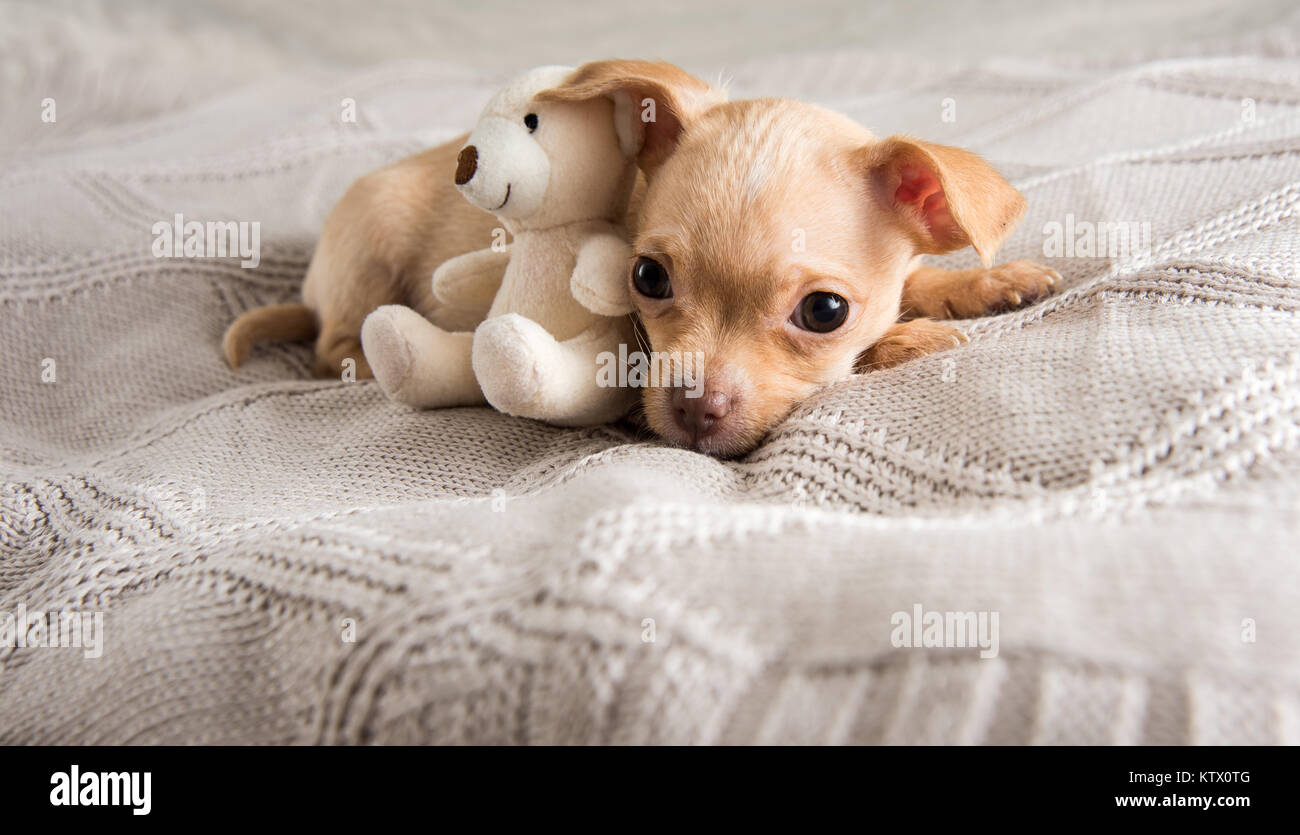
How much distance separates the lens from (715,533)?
0.84 m

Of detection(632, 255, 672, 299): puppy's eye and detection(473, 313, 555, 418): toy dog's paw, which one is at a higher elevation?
detection(632, 255, 672, 299): puppy's eye

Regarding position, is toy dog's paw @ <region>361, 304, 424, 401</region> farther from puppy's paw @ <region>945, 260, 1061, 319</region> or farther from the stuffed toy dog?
puppy's paw @ <region>945, 260, 1061, 319</region>

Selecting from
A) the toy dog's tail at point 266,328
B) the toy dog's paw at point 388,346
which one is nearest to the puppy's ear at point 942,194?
the toy dog's paw at point 388,346

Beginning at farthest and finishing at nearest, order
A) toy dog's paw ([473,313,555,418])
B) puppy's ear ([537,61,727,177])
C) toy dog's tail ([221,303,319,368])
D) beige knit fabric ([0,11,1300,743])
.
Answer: toy dog's tail ([221,303,319,368]) < puppy's ear ([537,61,727,177]) < toy dog's paw ([473,313,555,418]) < beige knit fabric ([0,11,1300,743])

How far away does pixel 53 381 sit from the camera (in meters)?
1.68

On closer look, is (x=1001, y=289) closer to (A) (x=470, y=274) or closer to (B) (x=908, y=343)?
(B) (x=908, y=343)

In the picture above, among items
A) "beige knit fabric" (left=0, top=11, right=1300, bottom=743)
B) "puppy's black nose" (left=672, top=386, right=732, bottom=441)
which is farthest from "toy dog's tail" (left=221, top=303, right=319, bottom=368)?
"puppy's black nose" (left=672, top=386, right=732, bottom=441)

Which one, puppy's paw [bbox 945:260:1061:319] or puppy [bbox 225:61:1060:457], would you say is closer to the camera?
puppy [bbox 225:61:1060:457]

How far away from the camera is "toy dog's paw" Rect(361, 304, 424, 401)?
132 centimetres

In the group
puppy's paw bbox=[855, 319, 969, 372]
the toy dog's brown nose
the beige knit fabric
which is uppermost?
the toy dog's brown nose

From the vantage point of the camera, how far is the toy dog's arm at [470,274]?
1.48 m
